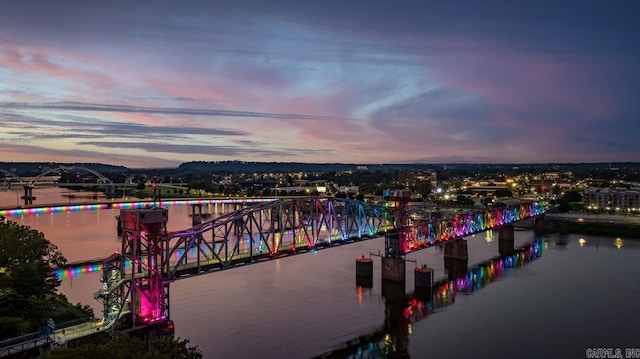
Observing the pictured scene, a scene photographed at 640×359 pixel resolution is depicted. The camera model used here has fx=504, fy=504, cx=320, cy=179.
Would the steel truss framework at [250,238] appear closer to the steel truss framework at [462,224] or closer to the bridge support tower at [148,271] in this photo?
the bridge support tower at [148,271]

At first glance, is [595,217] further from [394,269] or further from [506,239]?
[394,269]

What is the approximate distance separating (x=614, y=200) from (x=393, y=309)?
98.1 metres

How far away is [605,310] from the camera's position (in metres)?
40.9

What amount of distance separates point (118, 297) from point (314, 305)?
18.2 metres

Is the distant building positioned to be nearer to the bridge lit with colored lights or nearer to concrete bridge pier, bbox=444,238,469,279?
concrete bridge pier, bbox=444,238,469,279

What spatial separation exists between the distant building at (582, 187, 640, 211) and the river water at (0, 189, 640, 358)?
5987cm

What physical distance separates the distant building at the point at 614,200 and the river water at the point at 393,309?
5987cm

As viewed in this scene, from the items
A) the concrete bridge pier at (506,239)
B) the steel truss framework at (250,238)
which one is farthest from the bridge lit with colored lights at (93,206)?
the concrete bridge pier at (506,239)

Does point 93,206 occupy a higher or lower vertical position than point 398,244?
Result: higher

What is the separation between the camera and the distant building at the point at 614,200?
4550 inches

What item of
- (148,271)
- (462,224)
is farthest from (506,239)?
(148,271)

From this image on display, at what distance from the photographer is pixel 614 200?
118 m

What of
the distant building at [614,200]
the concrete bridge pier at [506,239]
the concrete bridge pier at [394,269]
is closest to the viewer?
the concrete bridge pier at [394,269]

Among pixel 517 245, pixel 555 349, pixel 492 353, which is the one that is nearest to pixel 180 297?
pixel 492 353
